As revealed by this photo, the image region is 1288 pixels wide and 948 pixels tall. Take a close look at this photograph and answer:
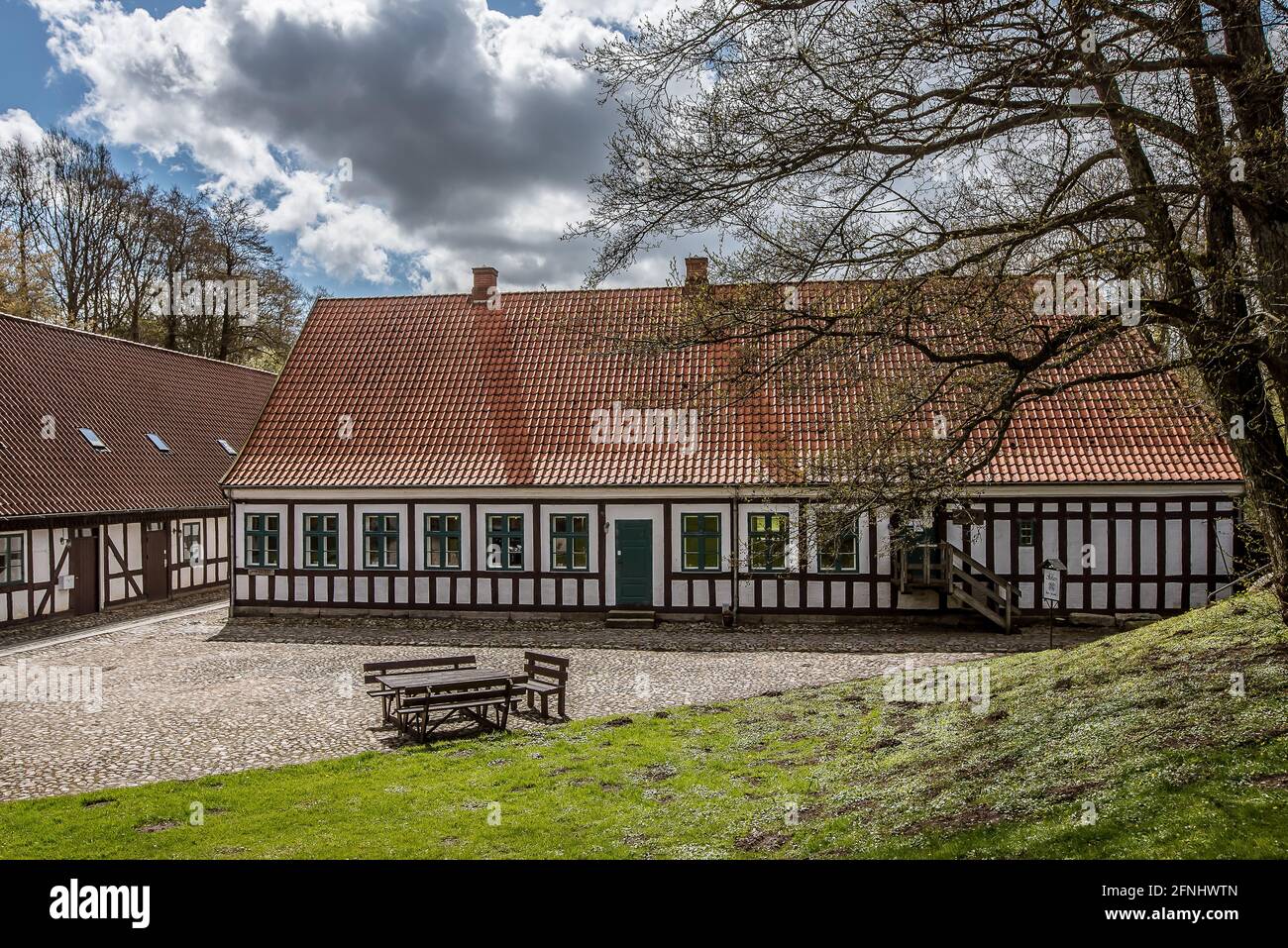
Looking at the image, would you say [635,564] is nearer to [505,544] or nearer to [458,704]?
[505,544]

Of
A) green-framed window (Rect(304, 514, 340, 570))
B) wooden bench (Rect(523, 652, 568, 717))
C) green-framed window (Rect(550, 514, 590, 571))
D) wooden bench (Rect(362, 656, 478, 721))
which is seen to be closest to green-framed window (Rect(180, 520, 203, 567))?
green-framed window (Rect(304, 514, 340, 570))

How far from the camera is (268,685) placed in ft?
44.9

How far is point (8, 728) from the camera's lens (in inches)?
440

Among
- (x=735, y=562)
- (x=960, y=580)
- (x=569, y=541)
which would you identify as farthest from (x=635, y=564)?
(x=960, y=580)

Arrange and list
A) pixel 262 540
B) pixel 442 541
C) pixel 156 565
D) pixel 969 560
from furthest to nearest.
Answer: pixel 156 565 → pixel 262 540 → pixel 442 541 → pixel 969 560

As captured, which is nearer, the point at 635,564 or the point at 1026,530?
the point at 1026,530

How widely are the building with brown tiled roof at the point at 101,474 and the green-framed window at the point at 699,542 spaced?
13.1m

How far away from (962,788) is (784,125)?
539 cm

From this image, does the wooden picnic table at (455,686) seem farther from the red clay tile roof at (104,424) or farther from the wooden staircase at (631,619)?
the red clay tile roof at (104,424)

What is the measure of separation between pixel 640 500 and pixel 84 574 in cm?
1279

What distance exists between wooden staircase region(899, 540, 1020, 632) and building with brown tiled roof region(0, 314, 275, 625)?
17661mm
